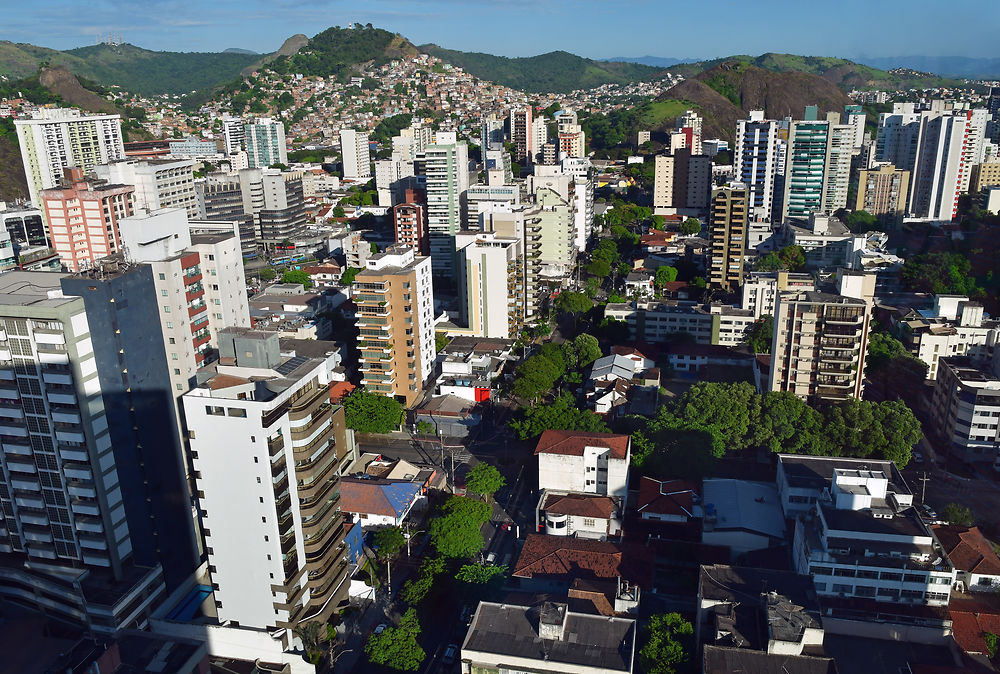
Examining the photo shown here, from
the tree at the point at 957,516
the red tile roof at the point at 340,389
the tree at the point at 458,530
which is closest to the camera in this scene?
the tree at the point at 458,530

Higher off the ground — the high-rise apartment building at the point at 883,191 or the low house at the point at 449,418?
the high-rise apartment building at the point at 883,191

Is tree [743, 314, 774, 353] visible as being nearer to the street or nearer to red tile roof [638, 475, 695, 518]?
the street

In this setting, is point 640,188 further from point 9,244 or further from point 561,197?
point 9,244

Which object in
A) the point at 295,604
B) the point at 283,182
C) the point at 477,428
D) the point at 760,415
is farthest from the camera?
the point at 283,182

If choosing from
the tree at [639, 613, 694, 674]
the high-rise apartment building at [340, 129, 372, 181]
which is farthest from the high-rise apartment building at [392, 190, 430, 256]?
the tree at [639, 613, 694, 674]

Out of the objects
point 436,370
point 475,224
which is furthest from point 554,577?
point 475,224

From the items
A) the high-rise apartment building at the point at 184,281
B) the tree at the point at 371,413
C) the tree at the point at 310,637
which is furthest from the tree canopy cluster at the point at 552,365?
the tree at the point at 310,637

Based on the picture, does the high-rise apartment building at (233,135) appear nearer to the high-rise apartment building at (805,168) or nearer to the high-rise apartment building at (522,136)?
the high-rise apartment building at (522,136)
